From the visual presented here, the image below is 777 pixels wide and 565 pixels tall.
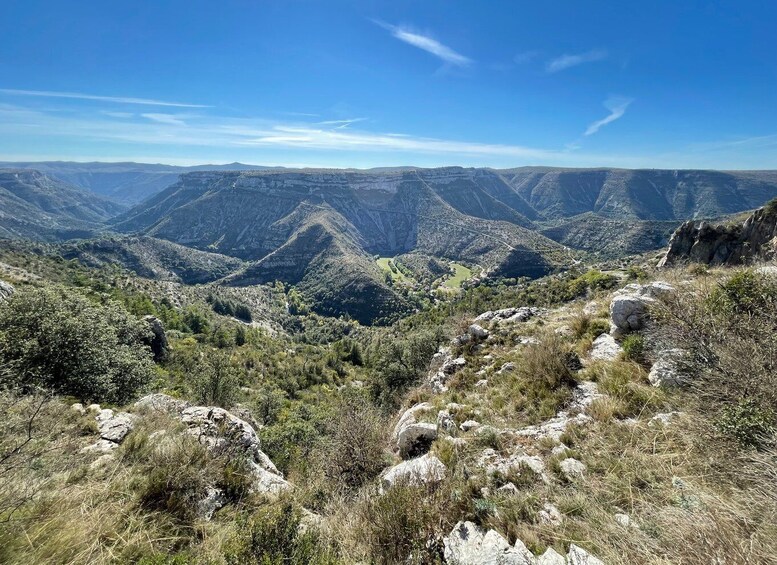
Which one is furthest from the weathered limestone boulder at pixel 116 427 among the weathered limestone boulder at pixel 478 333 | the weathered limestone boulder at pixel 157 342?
the weathered limestone boulder at pixel 157 342

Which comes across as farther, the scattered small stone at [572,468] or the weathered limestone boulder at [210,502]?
the scattered small stone at [572,468]

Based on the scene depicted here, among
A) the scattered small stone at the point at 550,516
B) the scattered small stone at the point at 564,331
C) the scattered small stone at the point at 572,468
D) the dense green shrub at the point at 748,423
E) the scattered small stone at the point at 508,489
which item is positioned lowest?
the scattered small stone at the point at 564,331

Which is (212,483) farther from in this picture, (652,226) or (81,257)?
(652,226)

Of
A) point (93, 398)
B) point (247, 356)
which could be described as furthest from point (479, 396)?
point (247, 356)

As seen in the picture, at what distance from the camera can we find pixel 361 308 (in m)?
134

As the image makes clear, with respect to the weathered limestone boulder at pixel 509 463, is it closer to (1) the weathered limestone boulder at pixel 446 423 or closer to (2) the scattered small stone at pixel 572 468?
(2) the scattered small stone at pixel 572 468

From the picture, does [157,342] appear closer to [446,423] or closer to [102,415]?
[102,415]

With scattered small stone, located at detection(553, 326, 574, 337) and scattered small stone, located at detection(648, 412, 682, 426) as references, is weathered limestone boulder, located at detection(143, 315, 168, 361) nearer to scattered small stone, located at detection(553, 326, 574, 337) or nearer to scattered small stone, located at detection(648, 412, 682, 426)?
scattered small stone, located at detection(553, 326, 574, 337)

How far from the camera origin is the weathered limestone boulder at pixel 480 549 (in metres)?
2.90

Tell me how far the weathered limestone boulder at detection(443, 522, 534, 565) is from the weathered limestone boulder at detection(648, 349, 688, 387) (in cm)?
372

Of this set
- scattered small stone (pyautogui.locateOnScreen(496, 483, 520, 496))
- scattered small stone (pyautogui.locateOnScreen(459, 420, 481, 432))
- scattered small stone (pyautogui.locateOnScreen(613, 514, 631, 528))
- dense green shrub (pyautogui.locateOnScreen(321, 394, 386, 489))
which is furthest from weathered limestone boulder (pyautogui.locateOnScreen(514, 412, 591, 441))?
dense green shrub (pyautogui.locateOnScreen(321, 394, 386, 489))

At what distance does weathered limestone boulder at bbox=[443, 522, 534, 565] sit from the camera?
2.90 meters

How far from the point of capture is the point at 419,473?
476 centimetres

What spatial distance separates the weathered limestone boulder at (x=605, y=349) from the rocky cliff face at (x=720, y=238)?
28522 mm
